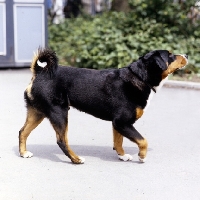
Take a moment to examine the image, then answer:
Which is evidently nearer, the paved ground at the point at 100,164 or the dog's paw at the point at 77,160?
the paved ground at the point at 100,164

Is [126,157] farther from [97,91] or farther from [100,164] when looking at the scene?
[97,91]

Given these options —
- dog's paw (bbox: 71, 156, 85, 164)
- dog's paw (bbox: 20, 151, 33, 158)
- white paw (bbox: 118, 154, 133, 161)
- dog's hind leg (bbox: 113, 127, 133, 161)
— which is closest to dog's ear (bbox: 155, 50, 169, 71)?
dog's hind leg (bbox: 113, 127, 133, 161)

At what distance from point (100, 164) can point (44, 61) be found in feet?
4.40

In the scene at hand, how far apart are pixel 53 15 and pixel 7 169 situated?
54.7 ft

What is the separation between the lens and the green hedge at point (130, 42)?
12812 mm

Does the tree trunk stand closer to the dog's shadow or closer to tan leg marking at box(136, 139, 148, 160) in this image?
the dog's shadow

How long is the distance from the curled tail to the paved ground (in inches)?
42.2

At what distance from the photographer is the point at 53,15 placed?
72.4ft

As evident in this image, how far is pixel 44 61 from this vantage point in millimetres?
6168

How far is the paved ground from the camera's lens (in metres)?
5.27

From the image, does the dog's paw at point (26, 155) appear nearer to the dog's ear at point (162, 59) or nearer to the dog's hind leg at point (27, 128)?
the dog's hind leg at point (27, 128)

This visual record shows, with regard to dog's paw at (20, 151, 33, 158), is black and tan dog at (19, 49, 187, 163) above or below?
above

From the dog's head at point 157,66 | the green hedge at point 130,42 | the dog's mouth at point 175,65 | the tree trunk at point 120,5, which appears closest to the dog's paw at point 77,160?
the dog's head at point 157,66

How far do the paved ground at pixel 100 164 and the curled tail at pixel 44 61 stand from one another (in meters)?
1.07
